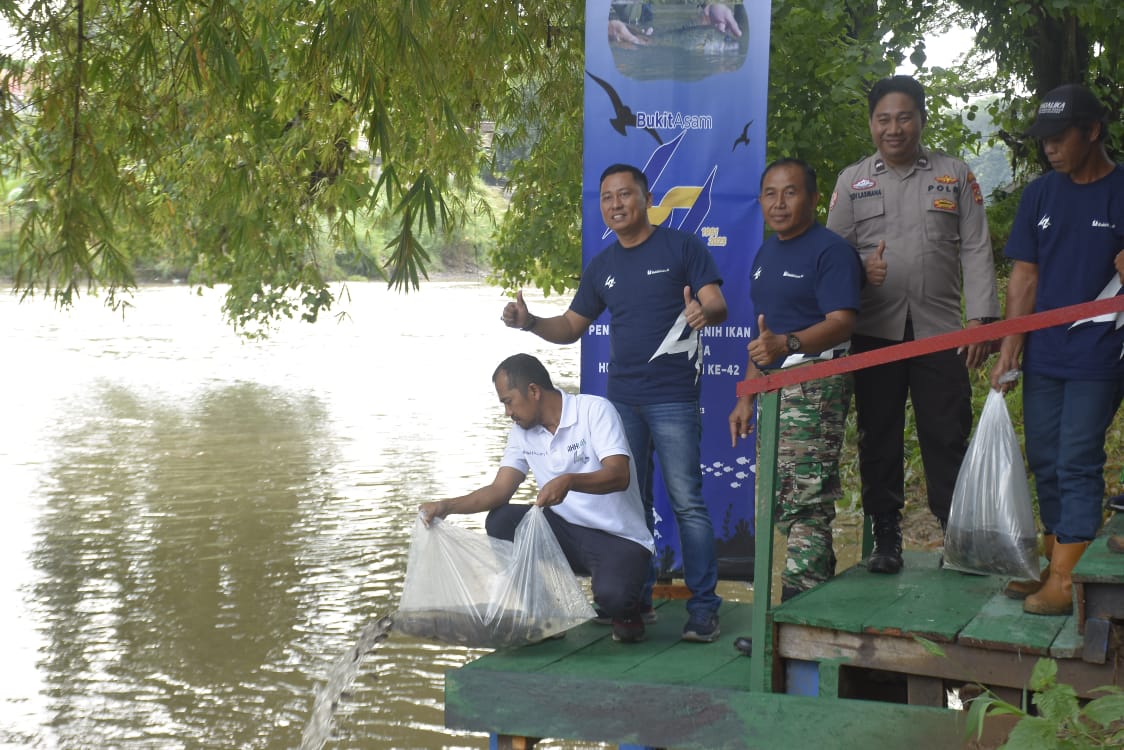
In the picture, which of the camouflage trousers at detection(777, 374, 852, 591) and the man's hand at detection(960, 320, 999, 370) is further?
the camouflage trousers at detection(777, 374, 852, 591)

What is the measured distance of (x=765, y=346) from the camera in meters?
3.92

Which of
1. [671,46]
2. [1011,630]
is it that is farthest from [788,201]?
[1011,630]

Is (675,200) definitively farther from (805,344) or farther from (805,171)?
(805,344)

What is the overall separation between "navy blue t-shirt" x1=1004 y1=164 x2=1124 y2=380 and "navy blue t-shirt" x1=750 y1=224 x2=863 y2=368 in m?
0.51

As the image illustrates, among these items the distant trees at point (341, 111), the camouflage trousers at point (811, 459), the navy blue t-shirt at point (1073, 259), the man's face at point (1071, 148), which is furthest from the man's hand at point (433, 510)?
the man's face at point (1071, 148)

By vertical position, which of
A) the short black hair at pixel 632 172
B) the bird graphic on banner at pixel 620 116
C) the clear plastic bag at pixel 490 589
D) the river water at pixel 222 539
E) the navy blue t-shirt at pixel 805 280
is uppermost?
the bird graphic on banner at pixel 620 116

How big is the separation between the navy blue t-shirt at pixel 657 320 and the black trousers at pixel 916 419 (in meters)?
0.56

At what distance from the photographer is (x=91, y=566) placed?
29.2 feet

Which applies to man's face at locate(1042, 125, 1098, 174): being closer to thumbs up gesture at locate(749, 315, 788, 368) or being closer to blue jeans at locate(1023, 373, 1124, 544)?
blue jeans at locate(1023, 373, 1124, 544)

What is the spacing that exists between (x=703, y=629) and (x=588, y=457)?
0.66 metres

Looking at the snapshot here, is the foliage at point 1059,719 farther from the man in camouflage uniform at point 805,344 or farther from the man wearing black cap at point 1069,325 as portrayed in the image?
the man in camouflage uniform at point 805,344

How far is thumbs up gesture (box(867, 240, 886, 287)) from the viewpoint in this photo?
13.5 feet

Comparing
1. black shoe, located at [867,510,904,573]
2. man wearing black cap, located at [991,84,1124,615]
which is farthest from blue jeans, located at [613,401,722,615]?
man wearing black cap, located at [991,84,1124,615]

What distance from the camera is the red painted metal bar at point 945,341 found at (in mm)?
3398
